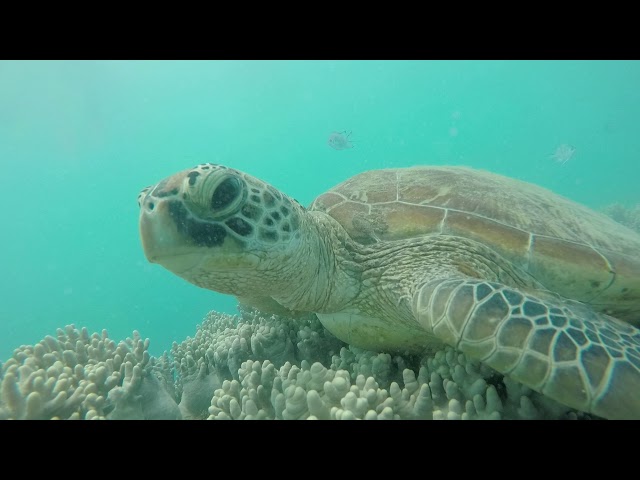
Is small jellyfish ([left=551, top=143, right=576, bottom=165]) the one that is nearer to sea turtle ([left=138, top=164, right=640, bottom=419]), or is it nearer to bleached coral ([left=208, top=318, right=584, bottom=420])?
sea turtle ([left=138, top=164, right=640, bottom=419])

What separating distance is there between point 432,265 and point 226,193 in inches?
49.8

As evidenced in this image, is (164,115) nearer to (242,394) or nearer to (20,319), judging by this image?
(20,319)

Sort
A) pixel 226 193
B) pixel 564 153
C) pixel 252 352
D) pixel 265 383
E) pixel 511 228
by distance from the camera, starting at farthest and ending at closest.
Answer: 1. pixel 564 153
2. pixel 252 352
3. pixel 511 228
4. pixel 265 383
5. pixel 226 193

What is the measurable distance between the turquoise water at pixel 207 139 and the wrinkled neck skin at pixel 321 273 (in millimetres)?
23321

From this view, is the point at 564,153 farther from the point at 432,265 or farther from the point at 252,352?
the point at 252,352

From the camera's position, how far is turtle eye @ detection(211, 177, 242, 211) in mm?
1601

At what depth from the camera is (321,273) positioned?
2.20m

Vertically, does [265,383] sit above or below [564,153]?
below

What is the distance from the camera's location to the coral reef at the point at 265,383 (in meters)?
1.50

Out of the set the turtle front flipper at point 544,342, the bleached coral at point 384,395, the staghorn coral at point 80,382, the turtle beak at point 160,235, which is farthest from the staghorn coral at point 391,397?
the turtle beak at point 160,235

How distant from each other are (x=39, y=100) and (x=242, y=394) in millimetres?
70368

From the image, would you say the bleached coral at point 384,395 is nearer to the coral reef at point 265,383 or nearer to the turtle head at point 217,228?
the coral reef at point 265,383

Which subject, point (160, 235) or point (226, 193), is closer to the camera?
point (160, 235)

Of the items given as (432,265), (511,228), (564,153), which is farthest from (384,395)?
(564,153)
